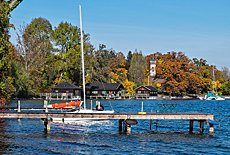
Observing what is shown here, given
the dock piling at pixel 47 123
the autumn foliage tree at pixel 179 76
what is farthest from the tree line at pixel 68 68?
the dock piling at pixel 47 123

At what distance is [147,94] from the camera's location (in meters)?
118

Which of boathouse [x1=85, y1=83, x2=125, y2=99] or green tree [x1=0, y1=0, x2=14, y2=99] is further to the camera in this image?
boathouse [x1=85, y1=83, x2=125, y2=99]

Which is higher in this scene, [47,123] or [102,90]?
[102,90]

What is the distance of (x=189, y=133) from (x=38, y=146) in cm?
1435

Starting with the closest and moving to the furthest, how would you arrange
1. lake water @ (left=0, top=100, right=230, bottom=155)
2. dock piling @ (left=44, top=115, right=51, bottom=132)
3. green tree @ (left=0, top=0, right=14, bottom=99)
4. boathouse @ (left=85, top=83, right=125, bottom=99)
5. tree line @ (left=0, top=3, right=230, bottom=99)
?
lake water @ (left=0, top=100, right=230, bottom=155)
green tree @ (left=0, top=0, right=14, bottom=99)
dock piling @ (left=44, top=115, right=51, bottom=132)
tree line @ (left=0, top=3, right=230, bottom=99)
boathouse @ (left=85, top=83, right=125, bottom=99)

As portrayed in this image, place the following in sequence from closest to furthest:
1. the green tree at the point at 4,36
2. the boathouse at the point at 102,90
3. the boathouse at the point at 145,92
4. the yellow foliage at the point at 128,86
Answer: the green tree at the point at 4,36, the boathouse at the point at 102,90, the boathouse at the point at 145,92, the yellow foliage at the point at 128,86

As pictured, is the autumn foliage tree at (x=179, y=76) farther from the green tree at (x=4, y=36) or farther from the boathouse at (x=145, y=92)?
the green tree at (x=4, y=36)

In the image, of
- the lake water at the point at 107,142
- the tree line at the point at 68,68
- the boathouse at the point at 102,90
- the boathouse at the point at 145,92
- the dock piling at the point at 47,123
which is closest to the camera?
the lake water at the point at 107,142

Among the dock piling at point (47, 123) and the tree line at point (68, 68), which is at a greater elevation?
the tree line at point (68, 68)

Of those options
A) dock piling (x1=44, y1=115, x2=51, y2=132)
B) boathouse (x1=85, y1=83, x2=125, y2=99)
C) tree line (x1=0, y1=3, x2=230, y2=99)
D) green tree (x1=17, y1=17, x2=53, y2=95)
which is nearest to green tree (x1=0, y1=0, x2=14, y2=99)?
dock piling (x1=44, y1=115, x2=51, y2=132)

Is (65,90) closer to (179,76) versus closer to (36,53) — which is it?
(36,53)

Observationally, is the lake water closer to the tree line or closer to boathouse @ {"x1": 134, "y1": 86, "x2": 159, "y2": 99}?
the tree line

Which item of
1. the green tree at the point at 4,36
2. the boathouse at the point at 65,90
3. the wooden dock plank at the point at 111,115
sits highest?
the green tree at the point at 4,36

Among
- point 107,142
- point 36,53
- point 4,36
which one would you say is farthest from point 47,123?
point 36,53
